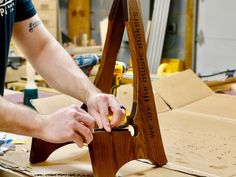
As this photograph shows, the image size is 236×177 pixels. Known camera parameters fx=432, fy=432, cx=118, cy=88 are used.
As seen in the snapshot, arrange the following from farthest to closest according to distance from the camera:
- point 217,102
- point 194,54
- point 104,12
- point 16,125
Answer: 1. point 104,12
2. point 194,54
3. point 217,102
4. point 16,125

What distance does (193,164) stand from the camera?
3.51 ft

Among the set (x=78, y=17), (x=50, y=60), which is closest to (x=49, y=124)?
(x=50, y=60)

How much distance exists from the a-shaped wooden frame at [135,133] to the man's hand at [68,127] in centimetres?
3

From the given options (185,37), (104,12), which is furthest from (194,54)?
(104,12)

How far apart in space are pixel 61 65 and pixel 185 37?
2.46 m

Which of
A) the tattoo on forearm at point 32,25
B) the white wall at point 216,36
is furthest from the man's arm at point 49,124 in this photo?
the white wall at point 216,36

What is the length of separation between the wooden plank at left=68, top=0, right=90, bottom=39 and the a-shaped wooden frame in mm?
3289

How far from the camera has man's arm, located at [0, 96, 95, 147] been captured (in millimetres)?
916

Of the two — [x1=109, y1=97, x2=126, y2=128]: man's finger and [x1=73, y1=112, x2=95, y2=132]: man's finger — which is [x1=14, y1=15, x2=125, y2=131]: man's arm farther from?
[x1=73, y1=112, x2=95, y2=132]: man's finger

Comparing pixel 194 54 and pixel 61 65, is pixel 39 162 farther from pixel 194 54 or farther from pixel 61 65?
pixel 194 54

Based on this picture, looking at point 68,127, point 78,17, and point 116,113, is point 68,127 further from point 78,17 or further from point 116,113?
point 78,17

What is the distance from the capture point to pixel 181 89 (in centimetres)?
176

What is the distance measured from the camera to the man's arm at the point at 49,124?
3.01ft

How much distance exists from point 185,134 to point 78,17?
3.24 meters
